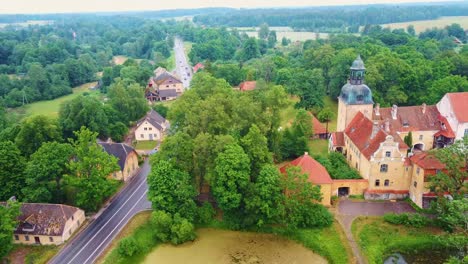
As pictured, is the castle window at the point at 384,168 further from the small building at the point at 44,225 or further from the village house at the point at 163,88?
the village house at the point at 163,88

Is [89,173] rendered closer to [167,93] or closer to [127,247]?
[127,247]

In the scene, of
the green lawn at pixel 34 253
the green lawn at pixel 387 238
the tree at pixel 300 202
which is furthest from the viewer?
the tree at pixel 300 202

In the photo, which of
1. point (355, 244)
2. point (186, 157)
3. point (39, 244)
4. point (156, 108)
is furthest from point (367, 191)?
point (156, 108)

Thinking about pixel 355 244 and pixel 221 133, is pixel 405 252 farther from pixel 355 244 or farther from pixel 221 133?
pixel 221 133

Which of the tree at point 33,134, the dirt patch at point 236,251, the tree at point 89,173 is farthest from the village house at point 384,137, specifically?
the tree at point 33,134

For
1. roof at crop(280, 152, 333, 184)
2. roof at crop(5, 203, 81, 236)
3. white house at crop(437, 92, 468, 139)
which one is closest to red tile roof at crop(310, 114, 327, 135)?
white house at crop(437, 92, 468, 139)

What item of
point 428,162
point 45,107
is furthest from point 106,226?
point 45,107

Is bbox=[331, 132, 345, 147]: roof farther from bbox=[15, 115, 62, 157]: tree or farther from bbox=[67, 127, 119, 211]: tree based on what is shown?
bbox=[15, 115, 62, 157]: tree

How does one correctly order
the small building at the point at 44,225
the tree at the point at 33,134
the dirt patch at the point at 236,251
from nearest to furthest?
the dirt patch at the point at 236,251
the small building at the point at 44,225
the tree at the point at 33,134
